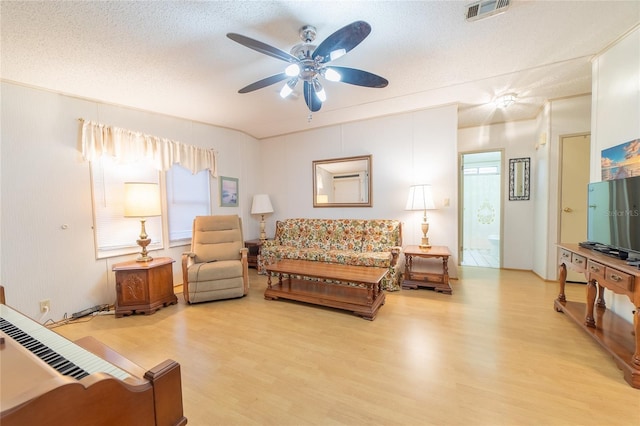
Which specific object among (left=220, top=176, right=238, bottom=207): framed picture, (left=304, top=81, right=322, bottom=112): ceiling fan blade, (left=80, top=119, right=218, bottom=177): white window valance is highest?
(left=304, top=81, right=322, bottom=112): ceiling fan blade

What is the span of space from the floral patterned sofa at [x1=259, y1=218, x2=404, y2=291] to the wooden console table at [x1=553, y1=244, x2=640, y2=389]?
1704mm

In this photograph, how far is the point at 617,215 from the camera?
75.4 inches

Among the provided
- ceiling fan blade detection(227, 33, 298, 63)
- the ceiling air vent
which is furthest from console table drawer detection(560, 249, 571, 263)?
ceiling fan blade detection(227, 33, 298, 63)

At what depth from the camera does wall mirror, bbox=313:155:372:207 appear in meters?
4.22

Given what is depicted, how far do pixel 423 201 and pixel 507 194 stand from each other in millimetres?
1808

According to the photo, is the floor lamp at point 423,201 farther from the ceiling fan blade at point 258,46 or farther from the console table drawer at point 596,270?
the ceiling fan blade at point 258,46

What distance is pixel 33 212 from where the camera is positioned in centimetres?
251

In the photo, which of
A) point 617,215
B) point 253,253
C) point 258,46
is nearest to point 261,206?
point 253,253

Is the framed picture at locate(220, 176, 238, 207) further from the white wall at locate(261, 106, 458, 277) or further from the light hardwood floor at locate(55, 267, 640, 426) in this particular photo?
the light hardwood floor at locate(55, 267, 640, 426)

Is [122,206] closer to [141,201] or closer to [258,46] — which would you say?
[141,201]

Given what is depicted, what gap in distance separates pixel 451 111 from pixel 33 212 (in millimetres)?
5024

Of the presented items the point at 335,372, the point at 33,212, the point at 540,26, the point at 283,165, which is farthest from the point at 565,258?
the point at 33,212

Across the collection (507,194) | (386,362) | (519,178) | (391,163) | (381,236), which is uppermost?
(391,163)

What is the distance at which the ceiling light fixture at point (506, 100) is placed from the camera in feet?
10.5
